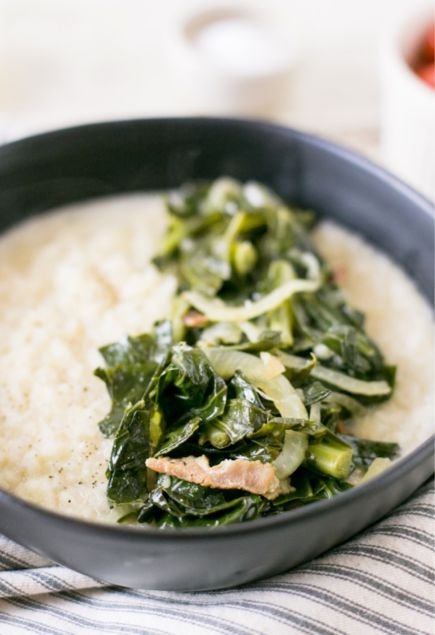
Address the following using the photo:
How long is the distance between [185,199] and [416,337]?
122 cm

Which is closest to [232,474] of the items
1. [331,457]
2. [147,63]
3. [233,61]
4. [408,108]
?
[331,457]

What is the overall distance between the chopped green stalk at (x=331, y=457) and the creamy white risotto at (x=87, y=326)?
298 mm

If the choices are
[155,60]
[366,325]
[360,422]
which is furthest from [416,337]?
[155,60]

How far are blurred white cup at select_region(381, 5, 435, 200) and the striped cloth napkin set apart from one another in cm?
183

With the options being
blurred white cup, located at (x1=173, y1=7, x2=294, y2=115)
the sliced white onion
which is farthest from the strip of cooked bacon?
blurred white cup, located at (x1=173, y1=7, x2=294, y2=115)

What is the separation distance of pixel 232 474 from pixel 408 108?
2.10 meters

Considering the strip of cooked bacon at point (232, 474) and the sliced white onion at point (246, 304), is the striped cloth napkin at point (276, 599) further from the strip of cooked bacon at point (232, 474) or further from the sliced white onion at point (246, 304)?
the sliced white onion at point (246, 304)

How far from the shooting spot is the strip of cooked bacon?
2.57 m

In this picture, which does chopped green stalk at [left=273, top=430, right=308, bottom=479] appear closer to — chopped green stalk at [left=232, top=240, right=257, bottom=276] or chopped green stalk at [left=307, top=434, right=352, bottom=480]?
chopped green stalk at [left=307, top=434, right=352, bottom=480]

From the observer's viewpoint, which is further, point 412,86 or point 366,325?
point 412,86

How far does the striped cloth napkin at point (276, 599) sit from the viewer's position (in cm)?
252

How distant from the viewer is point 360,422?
3068 millimetres

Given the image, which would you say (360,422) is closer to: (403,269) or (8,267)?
(403,269)

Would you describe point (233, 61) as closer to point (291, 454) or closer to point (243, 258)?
point (243, 258)
